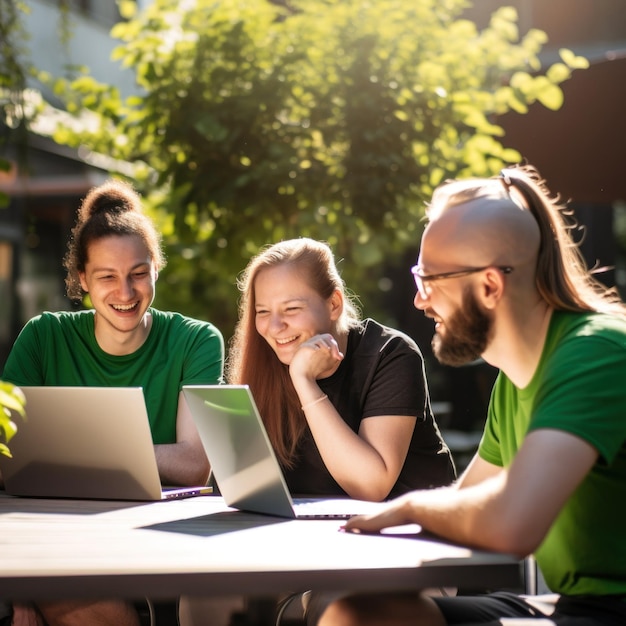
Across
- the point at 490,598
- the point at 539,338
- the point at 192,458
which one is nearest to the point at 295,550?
the point at 490,598

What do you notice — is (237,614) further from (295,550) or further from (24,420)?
(295,550)

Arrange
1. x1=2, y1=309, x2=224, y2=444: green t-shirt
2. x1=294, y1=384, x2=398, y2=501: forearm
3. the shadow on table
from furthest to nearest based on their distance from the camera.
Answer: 1. x1=2, y1=309, x2=224, y2=444: green t-shirt
2. x1=294, y1=384, x2=398, y2=501: forearm
3. the shadow on table

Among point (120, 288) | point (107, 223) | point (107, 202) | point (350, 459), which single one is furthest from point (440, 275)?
point (107, 202)

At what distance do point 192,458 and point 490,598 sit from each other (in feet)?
4.30

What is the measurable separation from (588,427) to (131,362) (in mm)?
1984

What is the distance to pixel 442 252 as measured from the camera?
2.08 metres

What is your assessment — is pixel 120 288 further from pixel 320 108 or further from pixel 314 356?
pixel 320 108

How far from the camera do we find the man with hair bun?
350 centimetres

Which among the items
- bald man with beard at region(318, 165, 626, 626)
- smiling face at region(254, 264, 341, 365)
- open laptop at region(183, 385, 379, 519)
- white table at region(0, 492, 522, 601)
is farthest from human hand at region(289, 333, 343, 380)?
bald man with beard at region(318, 165, 626, 626)

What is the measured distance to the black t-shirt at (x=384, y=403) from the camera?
118 inches

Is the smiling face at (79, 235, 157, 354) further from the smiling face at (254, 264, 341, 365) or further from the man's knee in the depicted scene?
the man's knee

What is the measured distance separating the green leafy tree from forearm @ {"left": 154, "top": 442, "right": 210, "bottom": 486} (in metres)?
2.22

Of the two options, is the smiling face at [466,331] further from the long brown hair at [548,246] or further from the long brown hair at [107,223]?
the long brown hair at [107,223]

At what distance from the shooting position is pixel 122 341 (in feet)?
11.7
